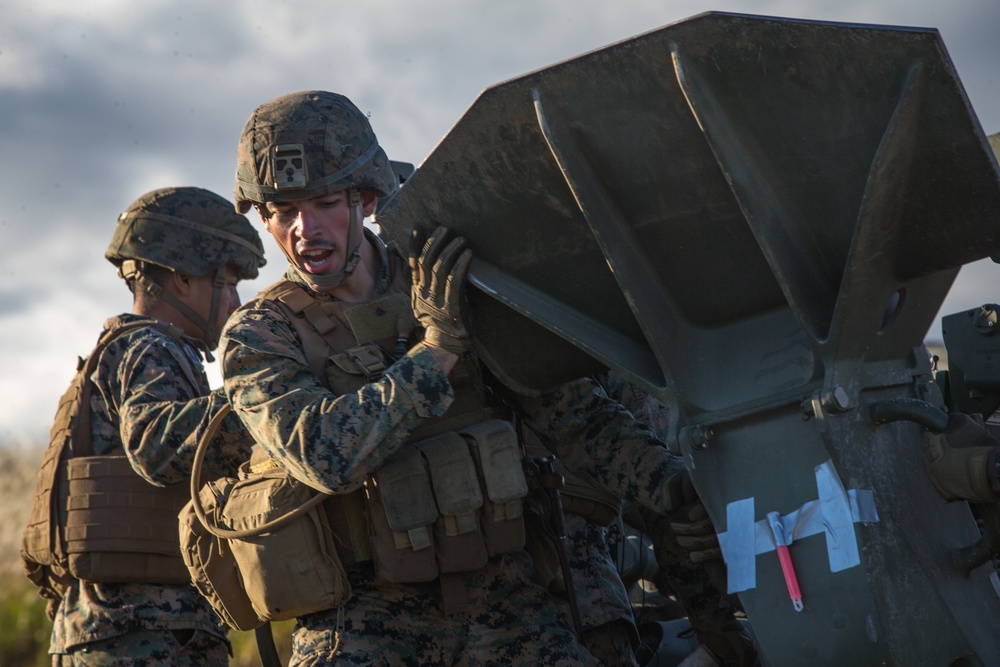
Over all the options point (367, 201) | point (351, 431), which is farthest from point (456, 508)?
point (367, 201)

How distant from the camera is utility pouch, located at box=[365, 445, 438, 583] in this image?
3375 millimetres

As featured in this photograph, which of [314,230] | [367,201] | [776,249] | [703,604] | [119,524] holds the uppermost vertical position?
[367,201]

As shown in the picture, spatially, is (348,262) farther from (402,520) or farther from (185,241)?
(185,241)

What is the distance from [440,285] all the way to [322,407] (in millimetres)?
459

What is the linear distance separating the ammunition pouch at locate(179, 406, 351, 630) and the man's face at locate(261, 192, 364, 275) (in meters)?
0.64

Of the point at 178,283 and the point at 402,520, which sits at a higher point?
the point at 178,283

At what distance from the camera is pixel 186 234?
5.43 m

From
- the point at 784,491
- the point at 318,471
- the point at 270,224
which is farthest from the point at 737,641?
the point at 270,224

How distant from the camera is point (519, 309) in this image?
3.31 m

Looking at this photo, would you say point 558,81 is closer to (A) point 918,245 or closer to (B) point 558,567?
(A) point 918,245

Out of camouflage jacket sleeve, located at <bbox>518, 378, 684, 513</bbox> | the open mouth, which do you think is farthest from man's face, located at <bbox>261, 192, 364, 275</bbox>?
camouflage jacket sleeve, located at <bbox>518, 378, 684, 513</bbox>

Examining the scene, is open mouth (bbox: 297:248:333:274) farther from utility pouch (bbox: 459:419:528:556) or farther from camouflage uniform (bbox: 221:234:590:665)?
utility pouch (bbox: 459:419:528:556)

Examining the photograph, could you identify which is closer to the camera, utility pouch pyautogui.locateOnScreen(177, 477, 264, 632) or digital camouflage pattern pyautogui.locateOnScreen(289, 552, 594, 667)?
digital camouflage pattern pyautogui.locateOnScreen(289, 552, 594, 667)

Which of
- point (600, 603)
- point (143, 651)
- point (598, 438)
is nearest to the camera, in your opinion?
point (598, 438)
